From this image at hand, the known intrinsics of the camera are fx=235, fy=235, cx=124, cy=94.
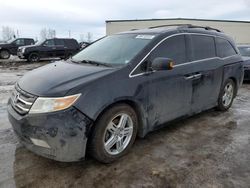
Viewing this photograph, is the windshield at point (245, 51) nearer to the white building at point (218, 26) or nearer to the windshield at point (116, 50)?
the windshield at point (116, 50)

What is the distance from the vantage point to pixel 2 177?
268 centimetres

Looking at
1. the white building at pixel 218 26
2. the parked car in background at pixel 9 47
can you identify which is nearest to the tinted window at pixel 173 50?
the parked car in background at pixel 9 47

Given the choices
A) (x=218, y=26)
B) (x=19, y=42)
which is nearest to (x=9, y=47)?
(x=19, y=42)

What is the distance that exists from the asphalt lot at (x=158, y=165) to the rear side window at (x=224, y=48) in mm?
1578

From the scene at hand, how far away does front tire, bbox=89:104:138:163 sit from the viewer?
2738mm

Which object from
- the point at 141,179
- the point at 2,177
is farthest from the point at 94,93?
the point at 2,177

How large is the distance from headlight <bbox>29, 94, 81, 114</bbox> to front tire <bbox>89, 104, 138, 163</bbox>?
0.41 metres

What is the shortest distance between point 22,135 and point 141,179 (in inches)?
56.8

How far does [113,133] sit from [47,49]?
15.1 meters

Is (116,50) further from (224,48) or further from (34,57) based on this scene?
(34,57)

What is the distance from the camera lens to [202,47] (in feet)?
13.8

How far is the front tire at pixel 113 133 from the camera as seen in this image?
2.74 m

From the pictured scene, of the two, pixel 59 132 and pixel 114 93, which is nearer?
pixel 59 132

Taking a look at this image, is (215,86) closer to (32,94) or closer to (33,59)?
(32,94)
